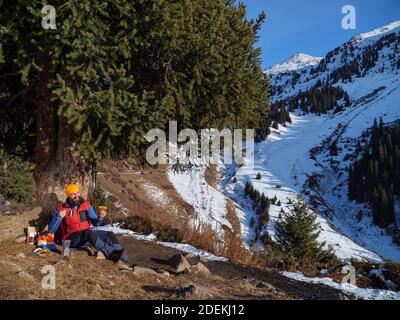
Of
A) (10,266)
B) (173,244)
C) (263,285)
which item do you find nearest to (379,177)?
(173,244)

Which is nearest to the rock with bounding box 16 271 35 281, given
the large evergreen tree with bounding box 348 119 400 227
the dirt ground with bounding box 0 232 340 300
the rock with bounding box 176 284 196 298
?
the dirt ground with bounding box 0 232 340 300

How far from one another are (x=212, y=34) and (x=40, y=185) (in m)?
6.19

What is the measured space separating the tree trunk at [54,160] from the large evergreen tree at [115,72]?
28 millimetres

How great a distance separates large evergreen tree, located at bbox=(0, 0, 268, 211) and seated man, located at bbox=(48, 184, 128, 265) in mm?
1075

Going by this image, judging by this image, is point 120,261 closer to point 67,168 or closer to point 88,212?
point 88,212

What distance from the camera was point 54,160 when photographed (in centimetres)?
1090

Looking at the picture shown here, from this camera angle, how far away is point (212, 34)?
997cm

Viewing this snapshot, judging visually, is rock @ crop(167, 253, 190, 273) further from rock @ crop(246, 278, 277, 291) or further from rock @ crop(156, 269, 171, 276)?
rock @ crop(246, 278, 277, 291)

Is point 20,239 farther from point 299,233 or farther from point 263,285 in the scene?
point 299,233

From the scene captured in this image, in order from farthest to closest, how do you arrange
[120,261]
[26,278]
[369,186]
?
1. [369,186]
2. [120,261]
3. [26,278]

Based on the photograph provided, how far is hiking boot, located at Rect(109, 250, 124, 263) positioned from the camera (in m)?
8.45

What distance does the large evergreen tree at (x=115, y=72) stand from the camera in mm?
8445

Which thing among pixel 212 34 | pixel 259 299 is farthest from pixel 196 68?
pixel 259 299
